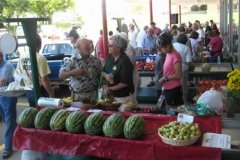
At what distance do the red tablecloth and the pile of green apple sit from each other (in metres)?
0.09

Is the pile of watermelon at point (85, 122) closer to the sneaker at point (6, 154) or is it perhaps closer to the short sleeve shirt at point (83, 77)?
the short sleeve shirt at point (83, 77)

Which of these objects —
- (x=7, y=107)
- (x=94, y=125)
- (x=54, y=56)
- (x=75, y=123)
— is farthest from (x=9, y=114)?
(x=54, y=56)

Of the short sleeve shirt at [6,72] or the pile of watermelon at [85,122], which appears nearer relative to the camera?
the pile of watermelon at [85,122]

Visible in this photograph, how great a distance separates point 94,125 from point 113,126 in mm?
221

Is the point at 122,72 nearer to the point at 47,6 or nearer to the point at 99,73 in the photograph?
the point at 99,73

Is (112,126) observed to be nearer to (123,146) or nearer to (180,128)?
(123,146)

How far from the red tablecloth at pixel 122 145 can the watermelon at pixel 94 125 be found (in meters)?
0.06

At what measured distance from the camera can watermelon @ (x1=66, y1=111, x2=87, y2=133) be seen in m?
3.69

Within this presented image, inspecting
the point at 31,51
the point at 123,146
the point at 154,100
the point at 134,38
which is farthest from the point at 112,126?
the point at 134,38

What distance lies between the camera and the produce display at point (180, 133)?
10.4 feet

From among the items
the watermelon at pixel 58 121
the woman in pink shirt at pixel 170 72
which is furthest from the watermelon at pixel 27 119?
the woman in pink shirt at pixel 170 72

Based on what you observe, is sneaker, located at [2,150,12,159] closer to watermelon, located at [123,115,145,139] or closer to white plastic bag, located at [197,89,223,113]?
watermelon, located at [123,115,145,139]

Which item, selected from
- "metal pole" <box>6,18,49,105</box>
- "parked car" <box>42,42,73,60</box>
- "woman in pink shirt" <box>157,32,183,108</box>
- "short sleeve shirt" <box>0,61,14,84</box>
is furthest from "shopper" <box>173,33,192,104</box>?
"parked car" <box>42,42,73,60</box>

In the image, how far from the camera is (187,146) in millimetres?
3199
